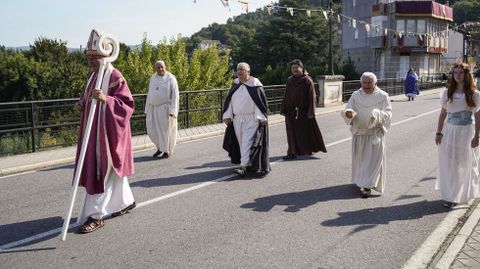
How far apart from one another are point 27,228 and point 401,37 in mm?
52312

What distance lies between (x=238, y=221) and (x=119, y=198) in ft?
4.76

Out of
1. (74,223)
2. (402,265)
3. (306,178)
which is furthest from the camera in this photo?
(306,178)

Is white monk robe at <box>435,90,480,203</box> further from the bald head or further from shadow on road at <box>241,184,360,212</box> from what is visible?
the bald head

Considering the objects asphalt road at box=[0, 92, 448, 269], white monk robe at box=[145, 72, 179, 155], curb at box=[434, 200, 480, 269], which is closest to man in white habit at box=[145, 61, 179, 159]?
white monk robe at box=[145, 72, 179, 155]

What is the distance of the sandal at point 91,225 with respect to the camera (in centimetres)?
591

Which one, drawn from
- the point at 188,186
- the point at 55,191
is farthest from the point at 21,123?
the point at 188,186

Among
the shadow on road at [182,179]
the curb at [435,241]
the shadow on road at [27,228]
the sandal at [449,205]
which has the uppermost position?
the shadow on road at [27,228]

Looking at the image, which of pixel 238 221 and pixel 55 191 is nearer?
pixel 238 221

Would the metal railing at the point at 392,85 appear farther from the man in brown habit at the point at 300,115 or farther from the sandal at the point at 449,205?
the sandal at the point at 449,205

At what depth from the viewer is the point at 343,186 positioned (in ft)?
27.5

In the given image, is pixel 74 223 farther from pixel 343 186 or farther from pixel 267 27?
pixel 267 27

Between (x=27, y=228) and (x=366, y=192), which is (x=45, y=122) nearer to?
(x=27, y=228)

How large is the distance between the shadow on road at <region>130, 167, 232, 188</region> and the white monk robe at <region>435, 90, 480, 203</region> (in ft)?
12.4

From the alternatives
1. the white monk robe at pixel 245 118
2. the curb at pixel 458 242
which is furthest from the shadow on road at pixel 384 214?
the white monk robe at pixel 245 118
